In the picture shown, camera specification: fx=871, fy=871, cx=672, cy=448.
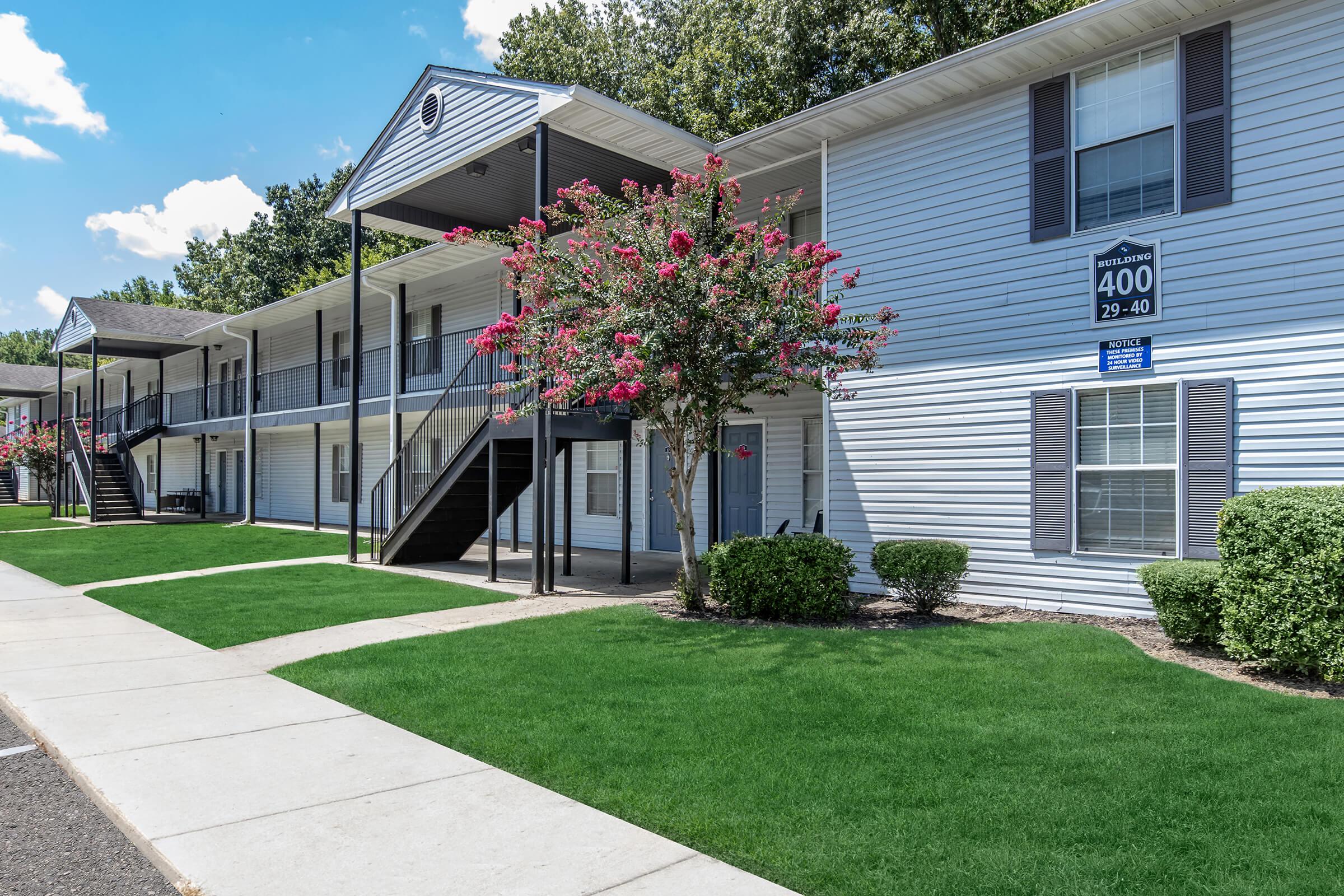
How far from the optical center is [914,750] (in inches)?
182

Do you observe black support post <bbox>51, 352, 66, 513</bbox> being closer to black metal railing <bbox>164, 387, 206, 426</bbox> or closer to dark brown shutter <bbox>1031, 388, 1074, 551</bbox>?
black metal railing <bbox>164, 387, 206, 426</bbox>

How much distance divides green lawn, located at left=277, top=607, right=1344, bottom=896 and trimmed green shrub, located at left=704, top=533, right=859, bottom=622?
3.05 ft

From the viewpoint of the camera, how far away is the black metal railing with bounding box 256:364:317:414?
22812 mm

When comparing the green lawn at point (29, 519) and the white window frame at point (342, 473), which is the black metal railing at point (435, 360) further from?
the green lawn at point (29, 519)

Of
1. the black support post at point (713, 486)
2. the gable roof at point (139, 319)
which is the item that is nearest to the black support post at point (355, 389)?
the black support post at point (713, 486)

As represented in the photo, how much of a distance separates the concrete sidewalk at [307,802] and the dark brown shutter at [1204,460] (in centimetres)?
630

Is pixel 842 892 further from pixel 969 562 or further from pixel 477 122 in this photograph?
pixel 477 122

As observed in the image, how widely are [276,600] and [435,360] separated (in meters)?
9.17

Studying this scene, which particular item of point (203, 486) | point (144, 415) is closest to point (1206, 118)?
point (203, 486)

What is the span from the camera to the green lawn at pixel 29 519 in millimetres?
22625

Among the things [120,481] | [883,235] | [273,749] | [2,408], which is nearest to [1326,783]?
[273,749]

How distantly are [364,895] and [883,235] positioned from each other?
9.12 m

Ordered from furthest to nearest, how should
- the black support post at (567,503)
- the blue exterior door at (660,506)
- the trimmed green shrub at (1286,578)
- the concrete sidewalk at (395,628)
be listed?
the blue exterior door at (660,506)
the black support post at (567,503)
the concrete sidewalk at (395,628)
the trimmed green shrub at (1286,578)

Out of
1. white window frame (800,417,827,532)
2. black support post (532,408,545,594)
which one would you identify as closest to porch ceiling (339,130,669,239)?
black support post (532,408,545,594)
